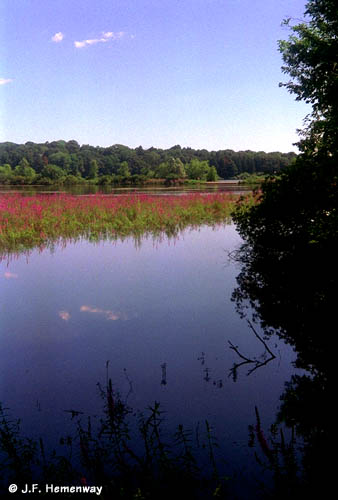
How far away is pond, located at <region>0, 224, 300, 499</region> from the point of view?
454 centimetres

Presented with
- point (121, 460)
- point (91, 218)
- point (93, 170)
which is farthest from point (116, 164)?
point (121, 460)

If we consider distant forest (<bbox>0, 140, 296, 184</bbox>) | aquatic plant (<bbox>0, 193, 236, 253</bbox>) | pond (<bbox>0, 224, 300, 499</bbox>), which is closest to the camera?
pond (<bbox>0, 224, 300, 499</bbox>)

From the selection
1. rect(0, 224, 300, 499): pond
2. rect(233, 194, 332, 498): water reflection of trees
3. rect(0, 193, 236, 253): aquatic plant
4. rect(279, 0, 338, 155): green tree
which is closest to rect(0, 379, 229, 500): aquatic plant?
rect(0, 224, 300, 499): pond

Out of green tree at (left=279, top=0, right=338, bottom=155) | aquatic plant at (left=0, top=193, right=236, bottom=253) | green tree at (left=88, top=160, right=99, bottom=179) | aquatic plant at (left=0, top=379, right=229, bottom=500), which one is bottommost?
aquatic plant at (left=0, top=379, right=229, bottom=500)

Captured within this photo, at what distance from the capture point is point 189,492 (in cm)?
335

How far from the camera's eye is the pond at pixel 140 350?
4.54 metres

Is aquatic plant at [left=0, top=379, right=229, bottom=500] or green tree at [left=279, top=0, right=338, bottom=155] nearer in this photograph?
aquatic plant at [left=0, top=379, right=229, bottom=500]

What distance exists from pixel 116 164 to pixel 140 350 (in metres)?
123

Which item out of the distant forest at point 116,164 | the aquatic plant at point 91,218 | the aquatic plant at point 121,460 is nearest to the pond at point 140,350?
the aquatic plant at point 121,460

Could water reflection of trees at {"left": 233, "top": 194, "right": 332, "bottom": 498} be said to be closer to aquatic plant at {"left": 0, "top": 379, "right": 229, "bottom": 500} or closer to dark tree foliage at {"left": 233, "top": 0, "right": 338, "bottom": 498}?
dark tree foliage at {"left": 233, "top": 0, "right": 338, "bottom": 498}

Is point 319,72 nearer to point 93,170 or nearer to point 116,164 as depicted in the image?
point 93,170

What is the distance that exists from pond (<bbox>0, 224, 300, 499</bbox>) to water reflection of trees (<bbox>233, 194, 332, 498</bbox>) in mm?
283

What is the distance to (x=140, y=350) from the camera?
635 centimetres

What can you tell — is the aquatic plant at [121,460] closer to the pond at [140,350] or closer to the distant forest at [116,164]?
the pond at [140,350]
